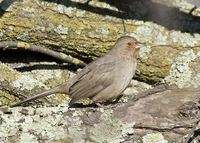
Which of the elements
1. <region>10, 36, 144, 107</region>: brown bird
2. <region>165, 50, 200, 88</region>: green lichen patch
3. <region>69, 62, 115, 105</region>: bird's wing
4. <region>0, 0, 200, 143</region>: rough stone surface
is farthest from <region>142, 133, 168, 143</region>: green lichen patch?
<region>69, 62, 115, 105</region>: bird's wing

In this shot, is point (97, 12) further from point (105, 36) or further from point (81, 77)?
point (81, 77)

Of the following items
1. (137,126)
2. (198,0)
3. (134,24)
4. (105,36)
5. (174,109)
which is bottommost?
(137,126)

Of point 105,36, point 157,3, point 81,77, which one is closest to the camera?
point 81,77

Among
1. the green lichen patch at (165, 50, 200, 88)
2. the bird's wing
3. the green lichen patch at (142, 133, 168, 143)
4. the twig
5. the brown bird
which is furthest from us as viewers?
the twig

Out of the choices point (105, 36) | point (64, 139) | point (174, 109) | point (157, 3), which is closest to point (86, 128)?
point (64, 139)

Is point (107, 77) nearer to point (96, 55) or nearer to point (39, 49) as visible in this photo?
point (96, 55)

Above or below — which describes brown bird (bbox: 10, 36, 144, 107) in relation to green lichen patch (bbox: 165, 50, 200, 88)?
below

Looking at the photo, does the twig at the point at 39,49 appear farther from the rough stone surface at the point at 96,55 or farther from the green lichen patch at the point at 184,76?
the green lichen patch at the point at 184,76

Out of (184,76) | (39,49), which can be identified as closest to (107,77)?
(184,76)

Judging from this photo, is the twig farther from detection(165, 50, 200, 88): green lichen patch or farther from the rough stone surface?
detection(165, 50, 200, 88): green lichen patch
